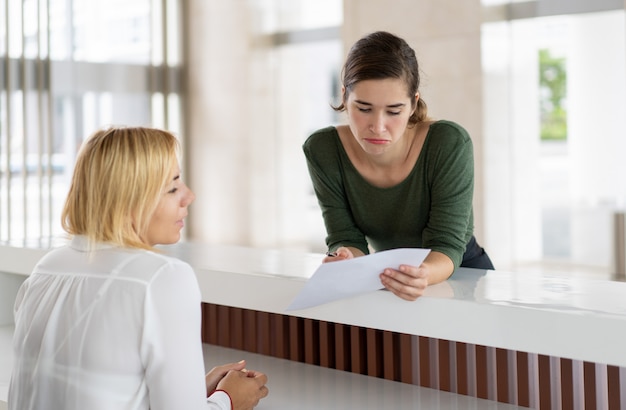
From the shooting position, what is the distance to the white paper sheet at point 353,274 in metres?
2.08

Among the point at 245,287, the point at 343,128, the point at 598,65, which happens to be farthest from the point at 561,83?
the point at 245,287

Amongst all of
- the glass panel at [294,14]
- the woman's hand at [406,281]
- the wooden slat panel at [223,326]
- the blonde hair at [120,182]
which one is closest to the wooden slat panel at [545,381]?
the woman's hand at [406,281]

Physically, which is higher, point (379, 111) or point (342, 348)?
point (379, 111)

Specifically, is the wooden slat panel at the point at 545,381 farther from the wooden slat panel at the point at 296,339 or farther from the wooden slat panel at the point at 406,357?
the wooden slat panel at the point at 296,339

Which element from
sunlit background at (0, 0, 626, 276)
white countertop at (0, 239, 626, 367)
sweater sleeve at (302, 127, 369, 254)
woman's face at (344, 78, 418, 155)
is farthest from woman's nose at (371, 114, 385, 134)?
sunlit background at (0, 0, 626, 276)

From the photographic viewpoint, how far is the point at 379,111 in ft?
8.38

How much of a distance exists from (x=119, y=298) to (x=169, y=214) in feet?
0.80

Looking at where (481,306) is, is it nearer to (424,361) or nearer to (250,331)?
(424,361)

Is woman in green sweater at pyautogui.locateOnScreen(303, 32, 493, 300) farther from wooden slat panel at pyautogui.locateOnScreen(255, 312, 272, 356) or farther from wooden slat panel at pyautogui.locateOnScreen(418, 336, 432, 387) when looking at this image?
wooden slat panel at pyautogui.locateOnScreen(255, 312, 272, 356)

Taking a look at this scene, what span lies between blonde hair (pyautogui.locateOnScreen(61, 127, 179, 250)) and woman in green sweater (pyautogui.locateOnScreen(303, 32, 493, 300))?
28.9 inches

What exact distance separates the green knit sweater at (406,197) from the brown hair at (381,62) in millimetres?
210

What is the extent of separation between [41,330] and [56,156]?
8626mm

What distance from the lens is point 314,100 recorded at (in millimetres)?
10812

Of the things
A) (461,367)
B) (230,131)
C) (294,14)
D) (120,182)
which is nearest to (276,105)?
(230,131)
